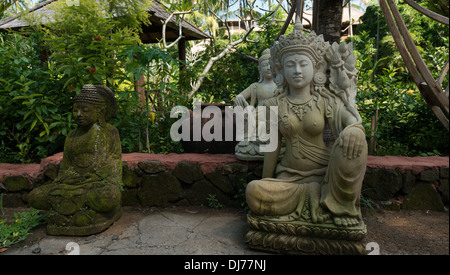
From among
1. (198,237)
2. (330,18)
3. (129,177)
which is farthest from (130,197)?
(330,18)

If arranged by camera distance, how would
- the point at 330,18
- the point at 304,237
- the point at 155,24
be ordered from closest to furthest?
1. the point at 304,237
2. the point at 330,18
3. the point at 155,24

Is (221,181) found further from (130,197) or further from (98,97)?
(98,97)

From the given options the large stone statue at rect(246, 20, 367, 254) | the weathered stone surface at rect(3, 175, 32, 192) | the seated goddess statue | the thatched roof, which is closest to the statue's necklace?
the large stone statue at rect(246, 20, 367, 254)

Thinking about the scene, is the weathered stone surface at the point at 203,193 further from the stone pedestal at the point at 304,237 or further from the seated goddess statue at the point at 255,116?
the stone pedestal at the point at 304,237

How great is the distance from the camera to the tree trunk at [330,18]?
3422mm

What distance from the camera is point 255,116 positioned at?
3535 mm

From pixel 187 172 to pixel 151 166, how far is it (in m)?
0.42

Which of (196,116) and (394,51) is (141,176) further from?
(394,51)

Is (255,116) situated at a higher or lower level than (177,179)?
higher

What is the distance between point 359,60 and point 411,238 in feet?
10.5

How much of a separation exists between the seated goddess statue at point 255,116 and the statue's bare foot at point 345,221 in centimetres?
122

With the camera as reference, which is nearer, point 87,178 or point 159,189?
point 87,178

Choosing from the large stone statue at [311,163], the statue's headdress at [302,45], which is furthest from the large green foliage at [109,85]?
the large stone statue at [311,163]

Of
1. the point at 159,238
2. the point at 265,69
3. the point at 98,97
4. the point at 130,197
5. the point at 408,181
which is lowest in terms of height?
the point at 159,238
